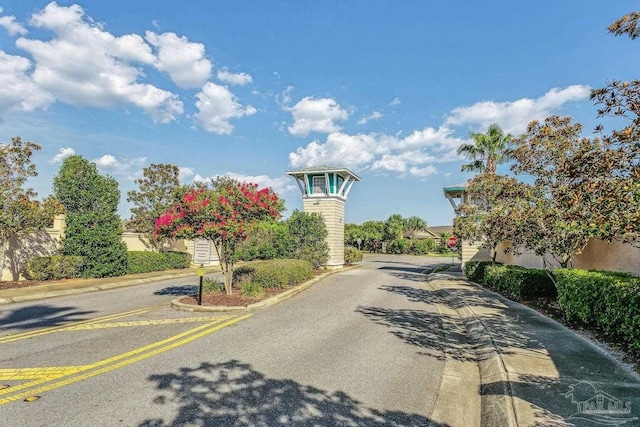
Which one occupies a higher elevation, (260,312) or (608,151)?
(608,151)

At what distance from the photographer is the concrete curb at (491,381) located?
417 centimetres

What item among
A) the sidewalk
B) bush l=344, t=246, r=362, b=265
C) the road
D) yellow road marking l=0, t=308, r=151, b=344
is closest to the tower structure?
bush l=344, t=246, r=362, b=265

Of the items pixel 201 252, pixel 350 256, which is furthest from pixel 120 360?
pixel 350 256

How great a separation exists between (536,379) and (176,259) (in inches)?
840

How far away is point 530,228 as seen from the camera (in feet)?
35.7

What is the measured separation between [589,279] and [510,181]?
192 inches

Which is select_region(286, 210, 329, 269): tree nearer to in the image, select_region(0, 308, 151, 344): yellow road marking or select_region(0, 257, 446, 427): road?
select_region(0, 257, 446, 427): road

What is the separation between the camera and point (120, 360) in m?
5.92

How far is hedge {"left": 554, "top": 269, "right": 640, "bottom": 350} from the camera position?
19.5 feet

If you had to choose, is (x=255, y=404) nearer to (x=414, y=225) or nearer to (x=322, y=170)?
(x=322, y=170)

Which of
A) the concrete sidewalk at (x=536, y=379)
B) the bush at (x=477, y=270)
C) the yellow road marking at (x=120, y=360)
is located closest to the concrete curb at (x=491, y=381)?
the concrete sidewalk at (x=536, y=379)

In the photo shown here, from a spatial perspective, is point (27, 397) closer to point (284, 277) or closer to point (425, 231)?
point (284, 277)

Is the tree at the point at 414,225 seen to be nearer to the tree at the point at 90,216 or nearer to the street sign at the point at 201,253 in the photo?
the street sign at the point at 201,253

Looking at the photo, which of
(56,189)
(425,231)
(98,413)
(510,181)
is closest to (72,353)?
(98,413)
